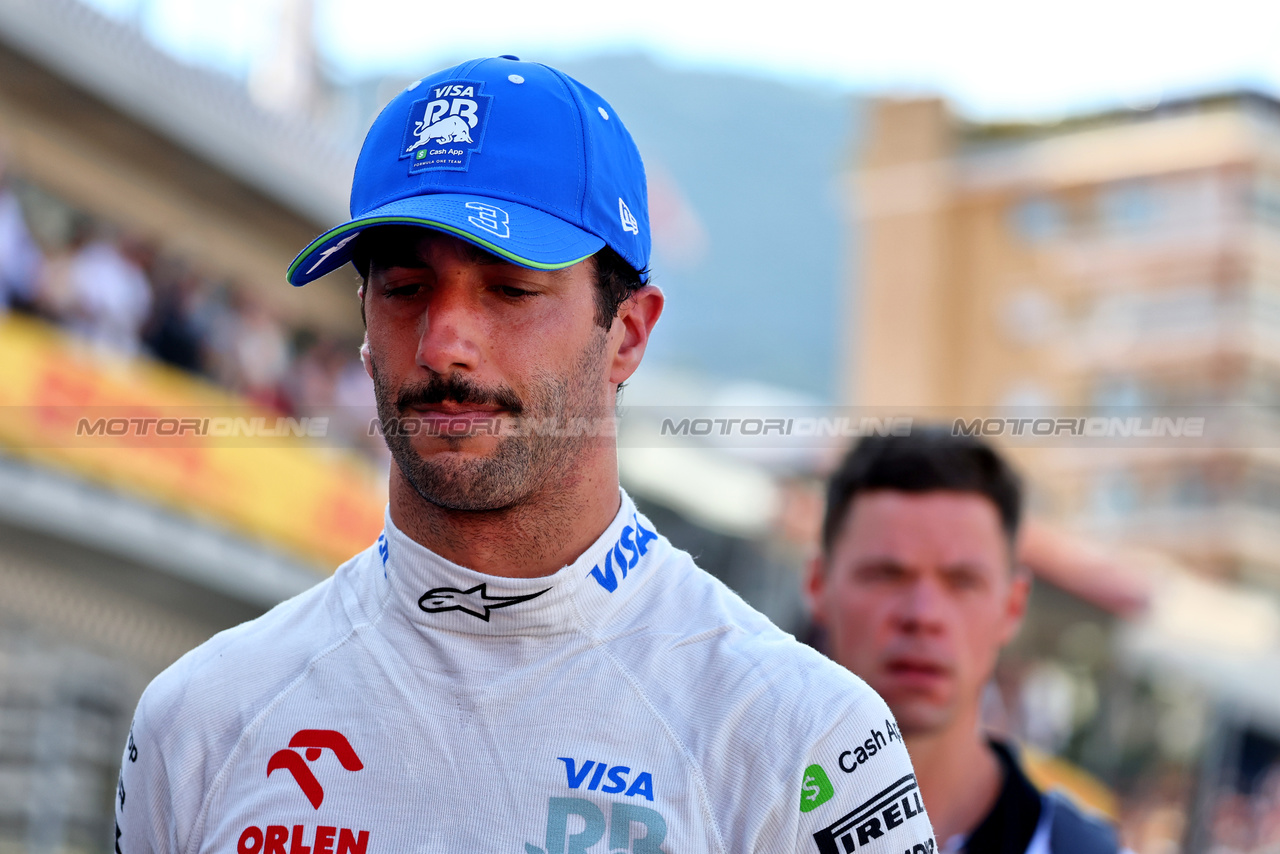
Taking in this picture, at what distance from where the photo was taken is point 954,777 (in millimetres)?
3152

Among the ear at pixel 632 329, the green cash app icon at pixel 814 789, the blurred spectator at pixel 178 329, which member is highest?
the blurred spectator at pixel 178 329

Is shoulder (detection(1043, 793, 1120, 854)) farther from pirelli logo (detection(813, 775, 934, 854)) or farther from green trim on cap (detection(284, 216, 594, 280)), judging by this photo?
green trim on cap (detection(284, 216, 594, 280))

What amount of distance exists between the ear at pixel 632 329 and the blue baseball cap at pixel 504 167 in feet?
0.20

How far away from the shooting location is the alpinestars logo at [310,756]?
6.49ft

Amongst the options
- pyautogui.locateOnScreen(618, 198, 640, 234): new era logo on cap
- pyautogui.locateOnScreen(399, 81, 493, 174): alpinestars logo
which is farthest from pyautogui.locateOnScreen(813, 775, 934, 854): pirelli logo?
pyautogui.locateOnScreen(399, 81, 493, 174): alpinestars logo

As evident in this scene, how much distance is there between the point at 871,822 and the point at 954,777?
132 cm

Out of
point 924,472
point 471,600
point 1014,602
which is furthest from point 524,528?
point 1014,602

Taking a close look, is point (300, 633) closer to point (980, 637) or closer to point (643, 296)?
point (643, 296)

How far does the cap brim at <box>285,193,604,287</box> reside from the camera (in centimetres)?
193

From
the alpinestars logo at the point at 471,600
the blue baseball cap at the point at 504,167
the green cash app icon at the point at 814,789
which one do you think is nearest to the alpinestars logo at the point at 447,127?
the blue baseball cap at the point at 504,167

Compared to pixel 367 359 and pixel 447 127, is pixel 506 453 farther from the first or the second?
pixel 447 127

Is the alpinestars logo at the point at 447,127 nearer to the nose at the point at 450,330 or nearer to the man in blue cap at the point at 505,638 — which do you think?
the man in blue cap at the point at 505,638

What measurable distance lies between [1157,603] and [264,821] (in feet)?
80.2

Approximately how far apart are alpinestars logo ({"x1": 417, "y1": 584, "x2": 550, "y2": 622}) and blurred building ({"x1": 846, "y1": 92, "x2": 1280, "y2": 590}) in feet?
161
